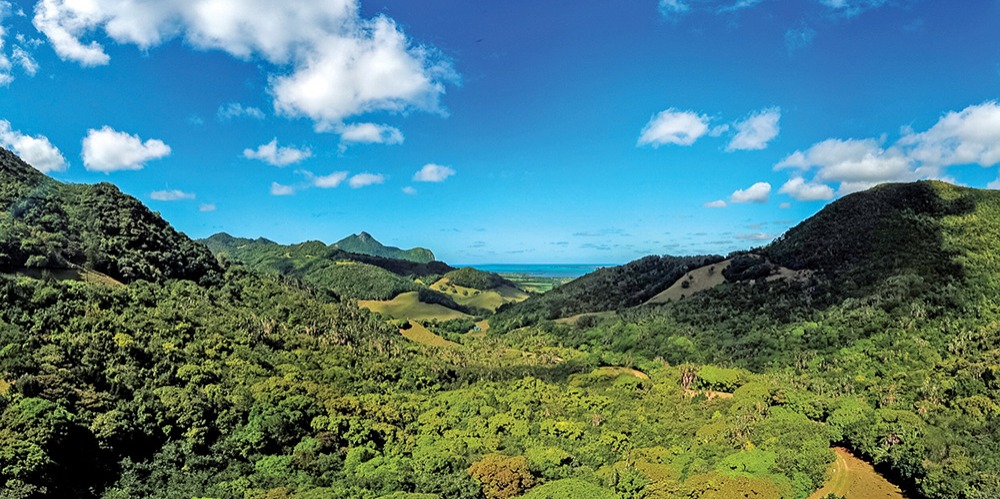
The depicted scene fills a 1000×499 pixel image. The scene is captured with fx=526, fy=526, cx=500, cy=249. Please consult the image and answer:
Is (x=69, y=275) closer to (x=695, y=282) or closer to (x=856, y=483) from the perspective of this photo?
(x=856, y=483)

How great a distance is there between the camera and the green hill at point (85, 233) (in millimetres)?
64062

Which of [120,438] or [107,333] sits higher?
[107,333]

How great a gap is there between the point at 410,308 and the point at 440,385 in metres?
107

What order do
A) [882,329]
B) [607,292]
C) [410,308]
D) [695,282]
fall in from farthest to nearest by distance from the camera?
[410,308]
[607,292]
[695,282]
[882,329]

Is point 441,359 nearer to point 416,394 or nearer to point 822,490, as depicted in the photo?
point 416,394

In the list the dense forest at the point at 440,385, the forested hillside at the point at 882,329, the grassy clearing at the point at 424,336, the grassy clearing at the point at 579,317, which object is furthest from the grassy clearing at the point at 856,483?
the grassy clearing at the point at 579,317

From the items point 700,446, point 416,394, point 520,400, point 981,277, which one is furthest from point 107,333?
point 981,277

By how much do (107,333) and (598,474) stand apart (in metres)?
45.2

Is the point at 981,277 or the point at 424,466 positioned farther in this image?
the point at 981,277

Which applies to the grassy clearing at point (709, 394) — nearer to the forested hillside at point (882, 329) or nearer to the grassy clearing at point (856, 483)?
the forested hillside at point (882, 329)

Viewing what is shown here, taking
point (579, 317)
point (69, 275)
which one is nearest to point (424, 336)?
point (579, 317)

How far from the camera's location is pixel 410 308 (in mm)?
171000

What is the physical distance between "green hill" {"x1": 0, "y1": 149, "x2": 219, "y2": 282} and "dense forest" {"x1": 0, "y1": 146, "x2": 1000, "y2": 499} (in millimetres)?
388

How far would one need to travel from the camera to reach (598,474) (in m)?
38.7
